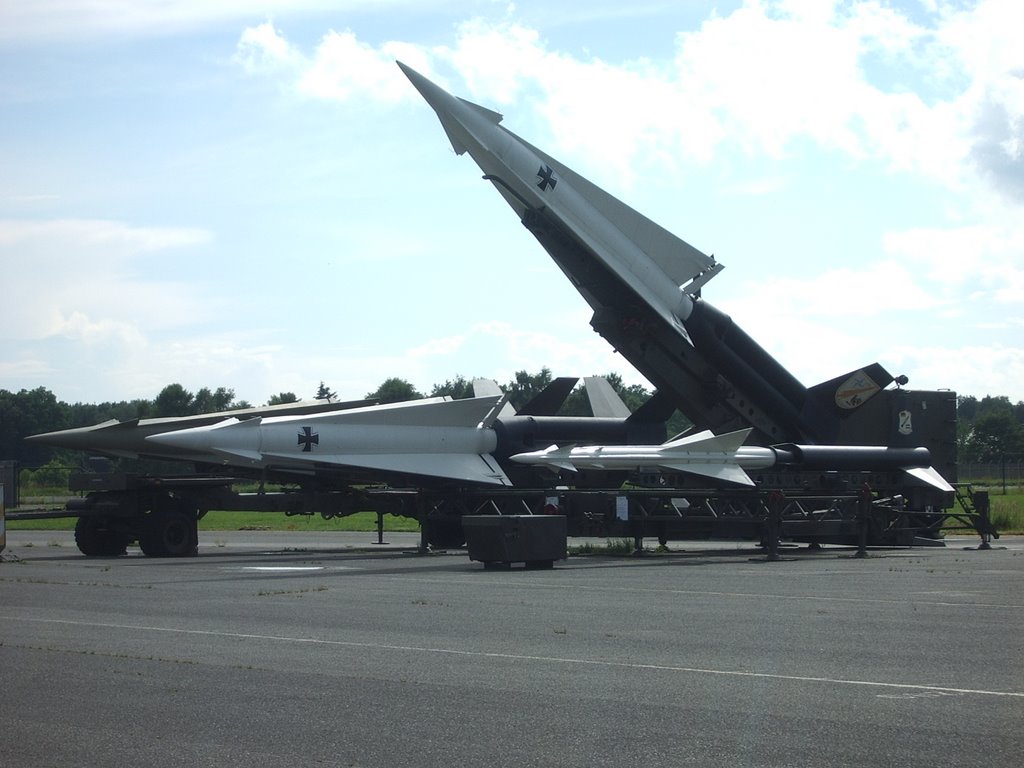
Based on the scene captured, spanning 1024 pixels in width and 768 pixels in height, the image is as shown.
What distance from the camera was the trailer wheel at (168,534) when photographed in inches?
798

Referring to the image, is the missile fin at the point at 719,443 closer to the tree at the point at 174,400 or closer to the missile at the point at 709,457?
the missile at the point at 709,457

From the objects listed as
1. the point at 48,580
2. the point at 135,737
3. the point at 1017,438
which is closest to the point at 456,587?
the point at 48,580

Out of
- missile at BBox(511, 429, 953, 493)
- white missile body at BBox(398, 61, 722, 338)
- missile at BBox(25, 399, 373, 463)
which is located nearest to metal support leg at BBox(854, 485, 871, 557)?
missile at BBox(511, 429, 953, 493)

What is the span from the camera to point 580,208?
851 inches

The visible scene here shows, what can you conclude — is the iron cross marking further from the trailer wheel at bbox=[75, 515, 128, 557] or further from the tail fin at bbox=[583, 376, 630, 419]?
the tail fin at bbox=[583, 376, 630, 419]

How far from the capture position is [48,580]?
15031 millimetres

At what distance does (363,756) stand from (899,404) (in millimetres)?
21225

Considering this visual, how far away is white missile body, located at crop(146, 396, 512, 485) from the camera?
20.4 m

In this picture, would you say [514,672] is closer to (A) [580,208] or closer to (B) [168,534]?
(B) [168,534]

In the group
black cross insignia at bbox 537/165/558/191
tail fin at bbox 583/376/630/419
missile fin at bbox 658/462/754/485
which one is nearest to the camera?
missile fin at bbox 658/462/754/485

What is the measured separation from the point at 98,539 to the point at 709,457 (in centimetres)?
1107

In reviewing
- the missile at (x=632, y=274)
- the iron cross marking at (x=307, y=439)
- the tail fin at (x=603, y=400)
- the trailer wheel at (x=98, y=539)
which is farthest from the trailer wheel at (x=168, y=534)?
the tail fin at (x=603, y=400)

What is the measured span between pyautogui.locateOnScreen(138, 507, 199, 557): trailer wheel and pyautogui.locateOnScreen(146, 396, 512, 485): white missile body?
1.25 meters

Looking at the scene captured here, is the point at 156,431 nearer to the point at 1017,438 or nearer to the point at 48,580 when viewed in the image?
the point at 48,580
